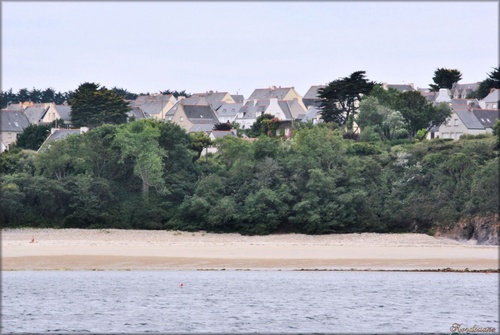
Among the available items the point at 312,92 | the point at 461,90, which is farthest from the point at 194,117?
the point at 461,90

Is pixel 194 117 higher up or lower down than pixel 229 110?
lower down

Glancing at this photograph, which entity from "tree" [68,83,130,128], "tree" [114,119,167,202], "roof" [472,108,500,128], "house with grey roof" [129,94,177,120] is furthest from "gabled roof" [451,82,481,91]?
"tree" [114,119,167,202]

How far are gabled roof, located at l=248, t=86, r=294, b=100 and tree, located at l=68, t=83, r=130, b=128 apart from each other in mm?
31148

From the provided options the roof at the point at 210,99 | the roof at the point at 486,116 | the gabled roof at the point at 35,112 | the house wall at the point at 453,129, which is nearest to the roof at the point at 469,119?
the house wall at the point at 453,129

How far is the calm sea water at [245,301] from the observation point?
81.0 feet

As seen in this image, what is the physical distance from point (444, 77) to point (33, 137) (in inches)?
1611

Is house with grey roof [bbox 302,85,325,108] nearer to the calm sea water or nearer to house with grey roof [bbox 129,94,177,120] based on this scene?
house with grey roof [bbox 129,94,177,120]

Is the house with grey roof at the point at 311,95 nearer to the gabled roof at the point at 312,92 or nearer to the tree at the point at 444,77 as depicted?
the gabled roof at the point at 312,92

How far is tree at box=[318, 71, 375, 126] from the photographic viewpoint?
2601 inches

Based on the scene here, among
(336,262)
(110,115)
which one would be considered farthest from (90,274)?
(110,115)

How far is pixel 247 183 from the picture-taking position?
48938 millimetres

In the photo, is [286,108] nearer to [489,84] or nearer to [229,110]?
[229,110]

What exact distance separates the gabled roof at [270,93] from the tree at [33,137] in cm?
3465

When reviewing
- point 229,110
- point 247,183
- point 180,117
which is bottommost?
point 247,183
